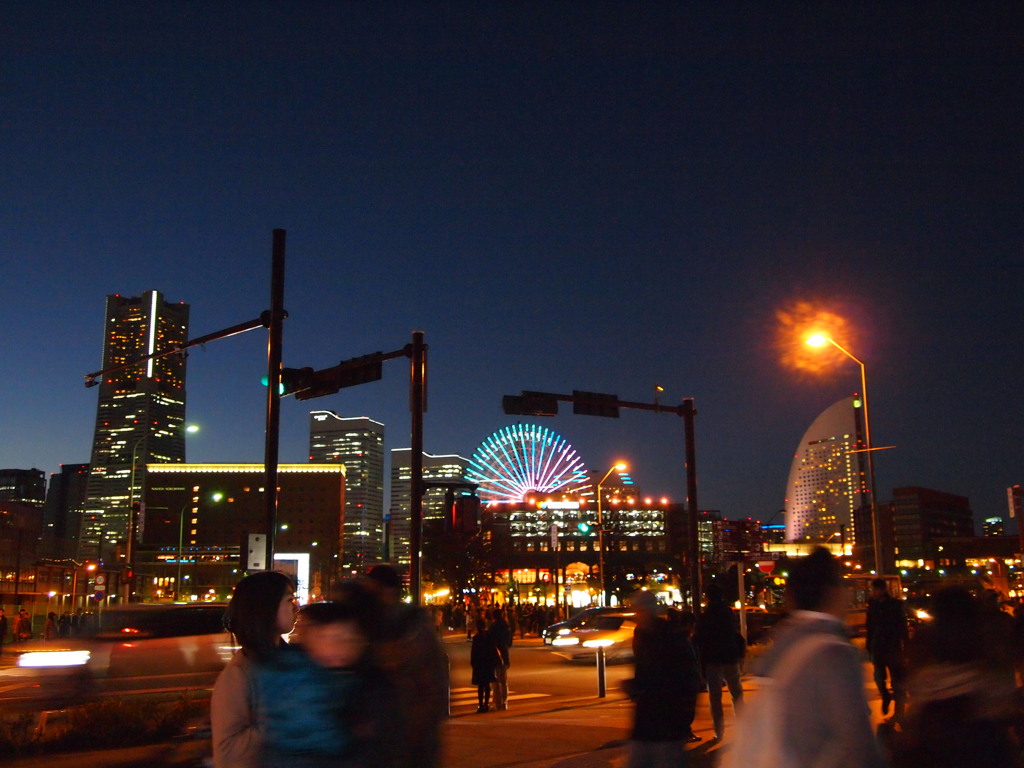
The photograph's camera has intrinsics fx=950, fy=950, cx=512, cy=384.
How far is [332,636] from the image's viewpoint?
371cm

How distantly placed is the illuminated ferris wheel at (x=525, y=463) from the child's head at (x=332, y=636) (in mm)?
82930

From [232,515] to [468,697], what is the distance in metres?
124

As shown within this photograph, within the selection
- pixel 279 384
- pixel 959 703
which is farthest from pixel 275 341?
pixel 959 703

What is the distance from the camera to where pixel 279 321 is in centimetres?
1326

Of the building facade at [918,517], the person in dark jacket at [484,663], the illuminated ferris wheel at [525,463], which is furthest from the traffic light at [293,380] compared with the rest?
the building facade at [918,517]

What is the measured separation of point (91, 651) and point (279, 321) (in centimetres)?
590

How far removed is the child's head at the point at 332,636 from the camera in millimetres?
3686

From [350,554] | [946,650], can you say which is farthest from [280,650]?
[350,554]

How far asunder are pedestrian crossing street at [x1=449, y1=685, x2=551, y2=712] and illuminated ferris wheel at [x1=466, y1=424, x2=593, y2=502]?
6629cm

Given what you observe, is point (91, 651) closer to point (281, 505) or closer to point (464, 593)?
point (464, 593)

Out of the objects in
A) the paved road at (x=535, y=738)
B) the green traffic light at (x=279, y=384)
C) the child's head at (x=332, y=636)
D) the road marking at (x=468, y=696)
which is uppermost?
the green traffic light at (x=279, y=384)

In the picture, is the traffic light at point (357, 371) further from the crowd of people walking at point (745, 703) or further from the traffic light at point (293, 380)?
the crowd of people walking at point (745, 703)

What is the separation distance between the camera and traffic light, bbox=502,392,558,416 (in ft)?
64.3

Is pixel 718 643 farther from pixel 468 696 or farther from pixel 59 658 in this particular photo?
pixel 59 658
